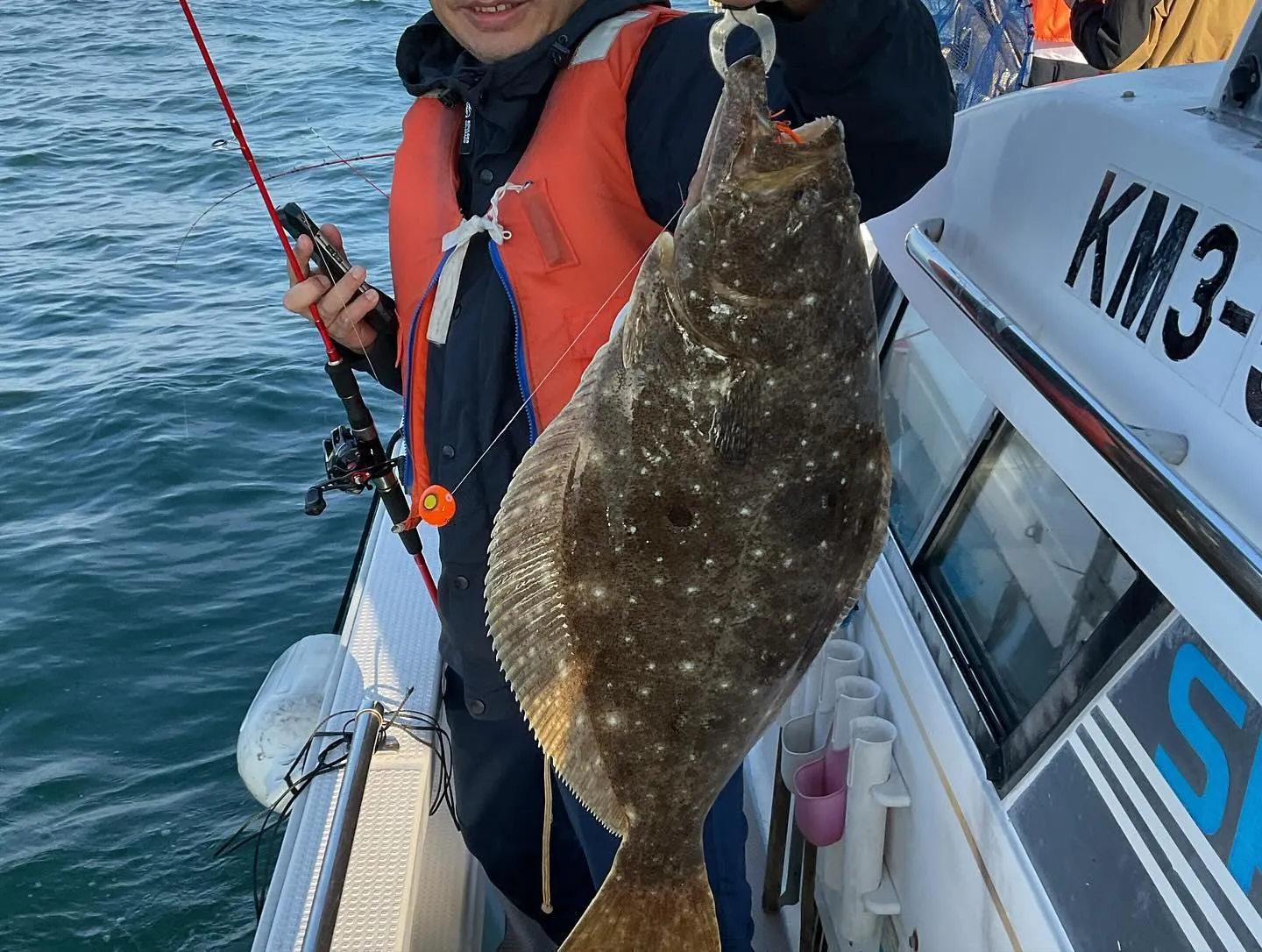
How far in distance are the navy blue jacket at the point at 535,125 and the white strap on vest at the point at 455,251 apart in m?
0.03

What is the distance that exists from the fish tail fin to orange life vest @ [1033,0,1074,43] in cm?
641

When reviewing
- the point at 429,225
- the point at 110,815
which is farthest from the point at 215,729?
the point at 429,225

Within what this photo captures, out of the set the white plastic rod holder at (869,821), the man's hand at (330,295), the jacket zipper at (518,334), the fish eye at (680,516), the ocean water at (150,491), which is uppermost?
the fish eye at (680,516)

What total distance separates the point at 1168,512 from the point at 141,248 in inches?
468

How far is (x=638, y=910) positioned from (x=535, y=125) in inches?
67.6

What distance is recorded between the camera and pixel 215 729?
557cm

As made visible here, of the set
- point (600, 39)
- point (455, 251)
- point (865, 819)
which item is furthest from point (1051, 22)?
point (865, 819)

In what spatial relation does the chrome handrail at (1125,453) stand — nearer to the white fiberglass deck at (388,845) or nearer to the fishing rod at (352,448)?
the fishing rod at (352,448)

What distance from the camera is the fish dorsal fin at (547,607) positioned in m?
1.72

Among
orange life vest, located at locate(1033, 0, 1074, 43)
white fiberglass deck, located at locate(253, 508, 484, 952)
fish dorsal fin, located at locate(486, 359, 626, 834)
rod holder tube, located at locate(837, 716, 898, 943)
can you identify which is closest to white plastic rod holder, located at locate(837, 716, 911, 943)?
rod holder tube, located at locate(837, 716, 898, 943)

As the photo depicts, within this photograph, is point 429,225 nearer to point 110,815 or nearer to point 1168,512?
point 1168,512

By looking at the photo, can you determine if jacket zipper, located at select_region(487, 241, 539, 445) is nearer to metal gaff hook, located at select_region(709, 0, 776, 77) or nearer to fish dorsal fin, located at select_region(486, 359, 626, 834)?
fish dorsal fin, located at select_region(486, 359, 626, 834)

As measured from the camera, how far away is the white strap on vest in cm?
218

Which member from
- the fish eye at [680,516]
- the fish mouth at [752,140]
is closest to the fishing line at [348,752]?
the fish eye at [680,516]
